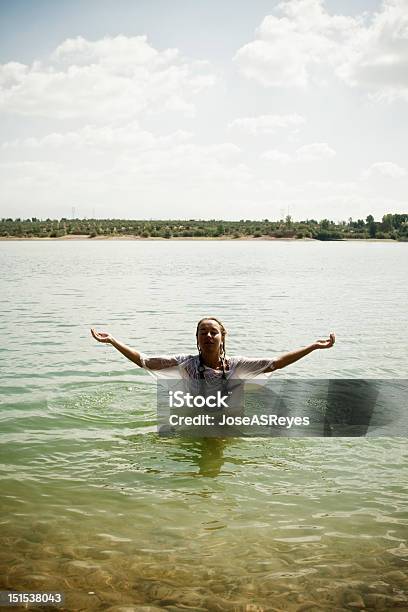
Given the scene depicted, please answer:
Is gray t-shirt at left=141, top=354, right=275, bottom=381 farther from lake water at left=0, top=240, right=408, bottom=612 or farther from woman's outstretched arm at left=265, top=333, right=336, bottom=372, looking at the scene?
lake water at left=0, top=240, right=408, bottom=612

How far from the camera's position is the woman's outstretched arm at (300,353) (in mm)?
6688

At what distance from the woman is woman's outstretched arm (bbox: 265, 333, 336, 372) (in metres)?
0.07

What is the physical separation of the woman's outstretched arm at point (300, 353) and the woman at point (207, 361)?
67 mm

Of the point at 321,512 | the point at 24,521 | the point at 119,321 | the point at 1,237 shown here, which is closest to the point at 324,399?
the point at 321,512

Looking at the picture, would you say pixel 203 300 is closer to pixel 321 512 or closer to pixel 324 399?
pixel 324 399

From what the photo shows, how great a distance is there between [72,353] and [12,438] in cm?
590

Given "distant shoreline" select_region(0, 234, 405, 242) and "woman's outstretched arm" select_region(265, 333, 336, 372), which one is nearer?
"woman's outstretched arm" select_region(265, 333, 336, 372)

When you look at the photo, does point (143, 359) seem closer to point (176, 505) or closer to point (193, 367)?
point (193, 367)

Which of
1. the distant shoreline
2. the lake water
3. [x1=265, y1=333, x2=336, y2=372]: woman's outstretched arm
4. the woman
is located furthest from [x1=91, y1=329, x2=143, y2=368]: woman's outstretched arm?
the distant shoreline

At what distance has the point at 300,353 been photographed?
22.3 ft

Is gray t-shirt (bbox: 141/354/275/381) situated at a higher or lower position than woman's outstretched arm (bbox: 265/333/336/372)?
lower

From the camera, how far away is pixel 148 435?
8.25 metres

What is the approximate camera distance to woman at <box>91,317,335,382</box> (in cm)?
711

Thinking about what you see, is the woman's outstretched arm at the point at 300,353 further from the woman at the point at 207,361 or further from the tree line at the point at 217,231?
the tree line at the point at 217,231
